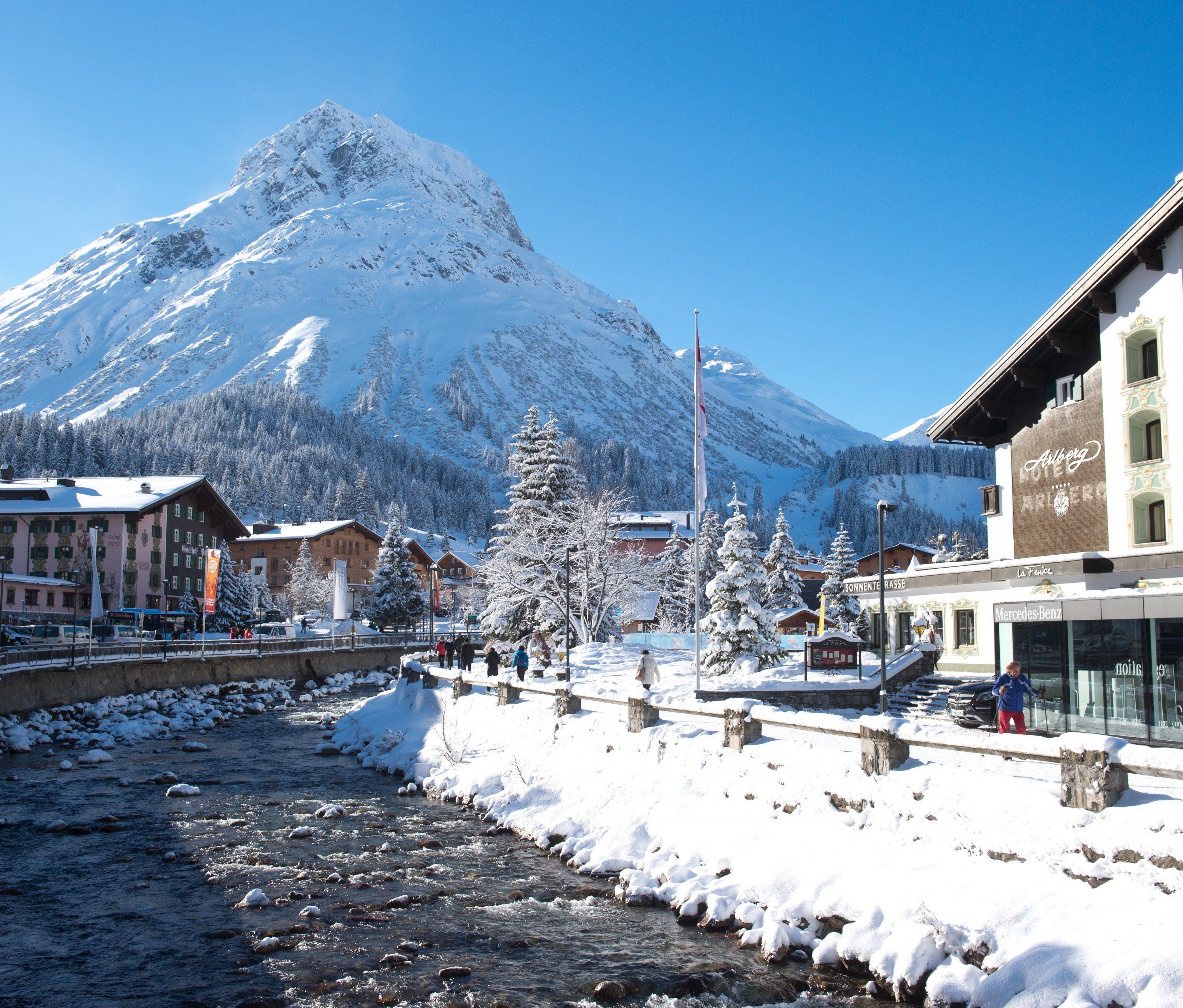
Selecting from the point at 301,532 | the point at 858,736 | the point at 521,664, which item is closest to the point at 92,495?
the point at 301,532

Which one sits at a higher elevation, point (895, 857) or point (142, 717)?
point (895, 857)

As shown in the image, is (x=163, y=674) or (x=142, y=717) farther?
(x=163, y=674)

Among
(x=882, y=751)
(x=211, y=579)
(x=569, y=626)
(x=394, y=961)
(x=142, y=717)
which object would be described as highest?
(x=211, y=579)

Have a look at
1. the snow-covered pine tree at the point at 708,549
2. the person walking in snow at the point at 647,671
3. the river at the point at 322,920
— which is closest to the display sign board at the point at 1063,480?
the person walking in snow at the point at 647,671

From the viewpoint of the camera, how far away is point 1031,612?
21984 millimetres

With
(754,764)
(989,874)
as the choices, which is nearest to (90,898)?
(754,764)

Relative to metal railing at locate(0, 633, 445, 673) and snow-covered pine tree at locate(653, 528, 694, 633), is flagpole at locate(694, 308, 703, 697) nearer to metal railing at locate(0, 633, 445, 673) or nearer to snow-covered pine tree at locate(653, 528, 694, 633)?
metal railing at locate(0, 633, 445, 673)

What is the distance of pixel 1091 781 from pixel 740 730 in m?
6.33

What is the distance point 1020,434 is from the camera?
2986 centimetres

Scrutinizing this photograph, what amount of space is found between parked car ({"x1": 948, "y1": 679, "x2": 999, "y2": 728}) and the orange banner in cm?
3793

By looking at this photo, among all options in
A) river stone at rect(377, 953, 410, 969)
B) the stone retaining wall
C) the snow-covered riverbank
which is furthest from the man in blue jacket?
the stone retaining wall

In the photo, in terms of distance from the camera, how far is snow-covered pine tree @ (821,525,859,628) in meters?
64.9

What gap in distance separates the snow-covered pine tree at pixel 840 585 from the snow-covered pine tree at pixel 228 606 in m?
48.4

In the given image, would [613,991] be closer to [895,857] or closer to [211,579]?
[895,857]
